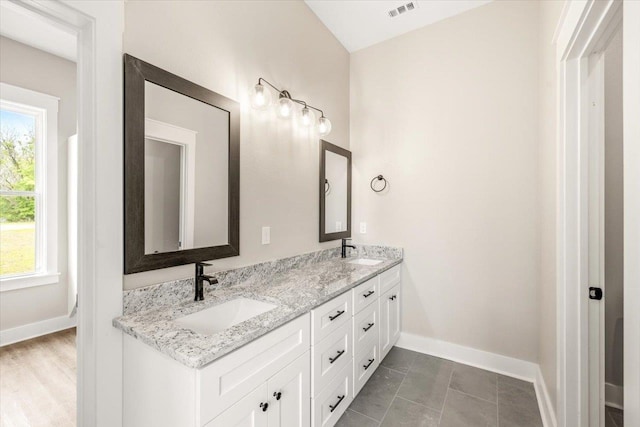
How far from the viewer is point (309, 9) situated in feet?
7.91

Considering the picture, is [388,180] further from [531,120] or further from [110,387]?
[110,387]

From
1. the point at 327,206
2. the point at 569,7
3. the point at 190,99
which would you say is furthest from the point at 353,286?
the point at 569,7

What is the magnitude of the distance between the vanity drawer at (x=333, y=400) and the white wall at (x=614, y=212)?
177 cm

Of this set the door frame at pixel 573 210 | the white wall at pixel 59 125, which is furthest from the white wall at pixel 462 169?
the white wall at pixel 59 125

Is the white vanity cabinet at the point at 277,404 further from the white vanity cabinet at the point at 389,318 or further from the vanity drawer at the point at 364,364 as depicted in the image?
the white vanity cabinet at the point at 389,318

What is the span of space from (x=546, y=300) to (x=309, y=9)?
9.30 feet

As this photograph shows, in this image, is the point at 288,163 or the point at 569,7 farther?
the point at 288,163

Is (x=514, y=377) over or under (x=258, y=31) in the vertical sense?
under

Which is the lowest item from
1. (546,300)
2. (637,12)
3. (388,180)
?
(546,300)

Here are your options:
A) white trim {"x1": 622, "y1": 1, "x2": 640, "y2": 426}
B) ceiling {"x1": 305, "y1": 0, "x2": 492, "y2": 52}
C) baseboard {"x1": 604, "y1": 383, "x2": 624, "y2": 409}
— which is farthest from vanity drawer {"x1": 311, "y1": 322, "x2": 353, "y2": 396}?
ceiling {"x1": 305, "y1": 0, "x2": 492, "y2": 52}

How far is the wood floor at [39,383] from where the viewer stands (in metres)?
1.77

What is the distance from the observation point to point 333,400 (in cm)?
160

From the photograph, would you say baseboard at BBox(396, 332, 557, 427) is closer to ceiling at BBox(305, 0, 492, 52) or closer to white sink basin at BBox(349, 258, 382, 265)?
white sink basin at BBox(349, 258, 382, 265)

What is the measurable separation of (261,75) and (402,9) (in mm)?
1416
